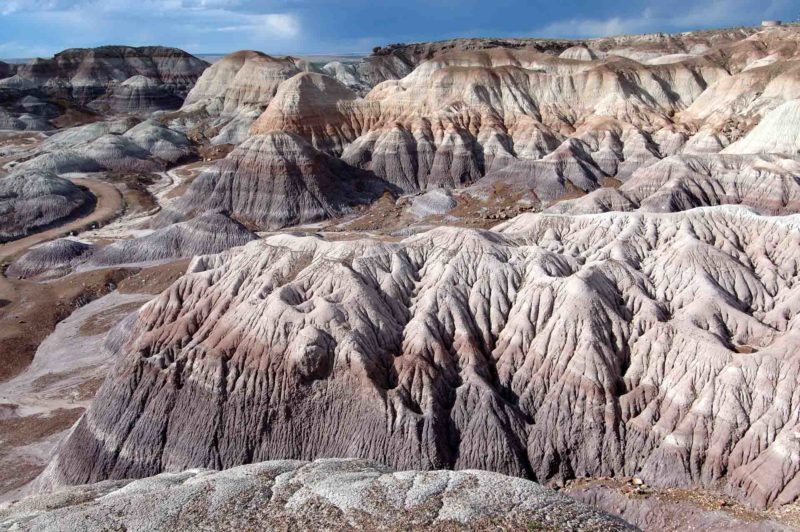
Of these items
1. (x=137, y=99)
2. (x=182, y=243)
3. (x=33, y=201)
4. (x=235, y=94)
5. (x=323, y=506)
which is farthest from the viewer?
(x=137, y=99)

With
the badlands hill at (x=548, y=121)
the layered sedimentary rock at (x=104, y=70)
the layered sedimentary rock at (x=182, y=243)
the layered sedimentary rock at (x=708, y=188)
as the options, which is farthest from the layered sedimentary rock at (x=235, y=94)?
the layered sedimentary rock at (x=708, y=188)

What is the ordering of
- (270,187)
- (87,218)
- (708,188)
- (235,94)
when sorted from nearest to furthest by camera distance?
(708,188) < (270,187) < (87,218) < (235,94)

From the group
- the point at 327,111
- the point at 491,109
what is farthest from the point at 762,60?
the point at 327,111

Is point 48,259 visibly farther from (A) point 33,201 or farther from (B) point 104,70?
(B) point 104,70

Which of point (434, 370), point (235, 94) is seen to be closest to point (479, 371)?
point (434, 370)

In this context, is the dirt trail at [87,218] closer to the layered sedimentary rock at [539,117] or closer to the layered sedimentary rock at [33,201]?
the layered sedimentary rock at [33,201]

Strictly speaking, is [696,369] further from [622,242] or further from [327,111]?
[327,111]

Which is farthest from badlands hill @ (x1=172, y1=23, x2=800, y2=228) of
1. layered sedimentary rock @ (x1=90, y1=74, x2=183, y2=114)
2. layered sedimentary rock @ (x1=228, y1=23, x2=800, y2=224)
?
layered sedimentary rock @ (x1=90, y1=74, x2=183, y2=114)
